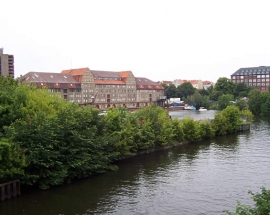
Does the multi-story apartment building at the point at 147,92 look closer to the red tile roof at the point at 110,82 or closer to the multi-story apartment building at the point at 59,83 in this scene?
the red tile roof at the point at 110,82

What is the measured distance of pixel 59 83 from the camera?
101 meters

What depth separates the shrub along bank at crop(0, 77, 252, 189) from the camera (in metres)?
27.4

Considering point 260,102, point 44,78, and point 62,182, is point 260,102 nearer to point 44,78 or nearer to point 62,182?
point 44,78

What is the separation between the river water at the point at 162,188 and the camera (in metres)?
24.2

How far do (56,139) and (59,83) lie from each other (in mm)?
73189

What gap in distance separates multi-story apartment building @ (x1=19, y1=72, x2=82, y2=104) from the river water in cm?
6039

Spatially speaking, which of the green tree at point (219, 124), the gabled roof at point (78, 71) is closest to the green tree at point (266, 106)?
the green tree at point (219, 124)

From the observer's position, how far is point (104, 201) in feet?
84.5

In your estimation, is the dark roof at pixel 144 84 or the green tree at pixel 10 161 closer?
the green tree at pixel 10 161

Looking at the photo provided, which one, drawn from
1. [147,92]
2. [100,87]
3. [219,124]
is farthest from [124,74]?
[219,124]

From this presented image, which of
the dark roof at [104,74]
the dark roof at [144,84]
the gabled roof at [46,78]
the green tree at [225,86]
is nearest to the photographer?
the gabled roof at [46,78]

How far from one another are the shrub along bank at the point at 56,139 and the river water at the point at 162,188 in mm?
1402

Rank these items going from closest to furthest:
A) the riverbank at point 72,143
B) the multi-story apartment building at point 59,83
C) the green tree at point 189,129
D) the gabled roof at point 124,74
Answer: the riverbank at point 72,143, the green tree at point 189,129, the multi-story apartment building at point 59,83, the gabled roof at point 124,74

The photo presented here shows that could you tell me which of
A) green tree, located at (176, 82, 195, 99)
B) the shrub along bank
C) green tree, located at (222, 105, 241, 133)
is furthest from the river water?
green tree, located at (176, 82, 195, 99)
